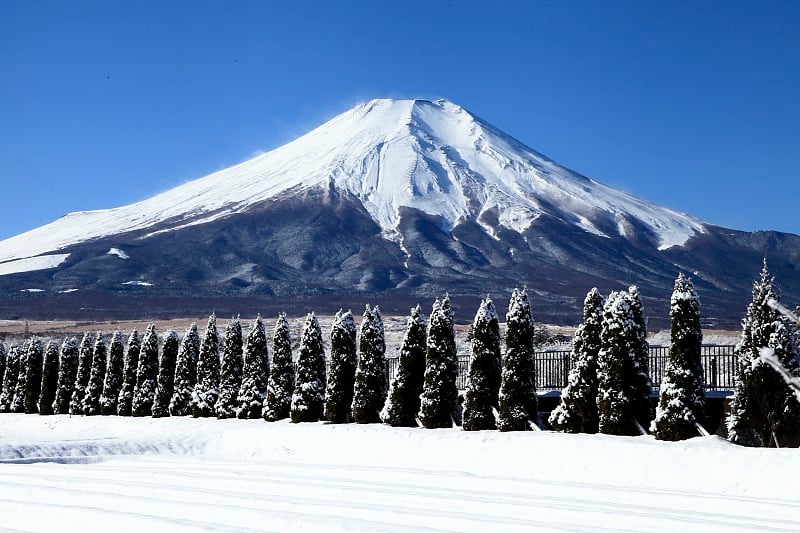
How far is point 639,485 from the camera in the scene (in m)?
16.1

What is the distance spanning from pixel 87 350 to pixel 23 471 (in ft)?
50.6

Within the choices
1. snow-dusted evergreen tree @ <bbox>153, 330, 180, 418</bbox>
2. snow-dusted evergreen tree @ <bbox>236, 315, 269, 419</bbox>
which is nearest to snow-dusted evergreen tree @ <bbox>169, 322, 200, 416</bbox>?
snow-dusted evergreen tree @ <bbox>153, 330, 180, 418</bbox>

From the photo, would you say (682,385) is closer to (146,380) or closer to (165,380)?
(165,380)

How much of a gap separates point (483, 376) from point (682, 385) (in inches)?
191

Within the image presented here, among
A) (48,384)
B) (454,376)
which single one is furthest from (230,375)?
(48,384)

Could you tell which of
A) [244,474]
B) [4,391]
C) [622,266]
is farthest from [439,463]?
[622,266]

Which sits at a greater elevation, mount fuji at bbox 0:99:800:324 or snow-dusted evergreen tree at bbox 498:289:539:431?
mount fuji at bbox 0:99:800:324

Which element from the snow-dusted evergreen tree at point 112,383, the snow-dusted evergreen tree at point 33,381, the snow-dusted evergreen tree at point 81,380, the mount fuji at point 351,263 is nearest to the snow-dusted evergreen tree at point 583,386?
the snow-dusted evergreen tree at point 112,383

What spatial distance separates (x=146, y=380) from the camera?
3062 cm

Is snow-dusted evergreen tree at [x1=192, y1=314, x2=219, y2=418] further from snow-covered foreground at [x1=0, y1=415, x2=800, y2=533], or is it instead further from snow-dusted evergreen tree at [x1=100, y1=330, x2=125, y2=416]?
snow-dusted evergreen tree at [x1=100, y1=330, x2=125, y2=416]

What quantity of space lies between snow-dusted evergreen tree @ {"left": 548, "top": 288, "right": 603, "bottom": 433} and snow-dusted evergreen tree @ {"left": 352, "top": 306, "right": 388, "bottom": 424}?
5136 millimetres

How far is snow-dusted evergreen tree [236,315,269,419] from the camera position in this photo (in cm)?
2692

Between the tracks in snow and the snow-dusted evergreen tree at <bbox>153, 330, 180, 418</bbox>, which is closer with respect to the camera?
the tracks in snow

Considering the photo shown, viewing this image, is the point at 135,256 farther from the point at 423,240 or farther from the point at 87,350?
the point at 87,350
